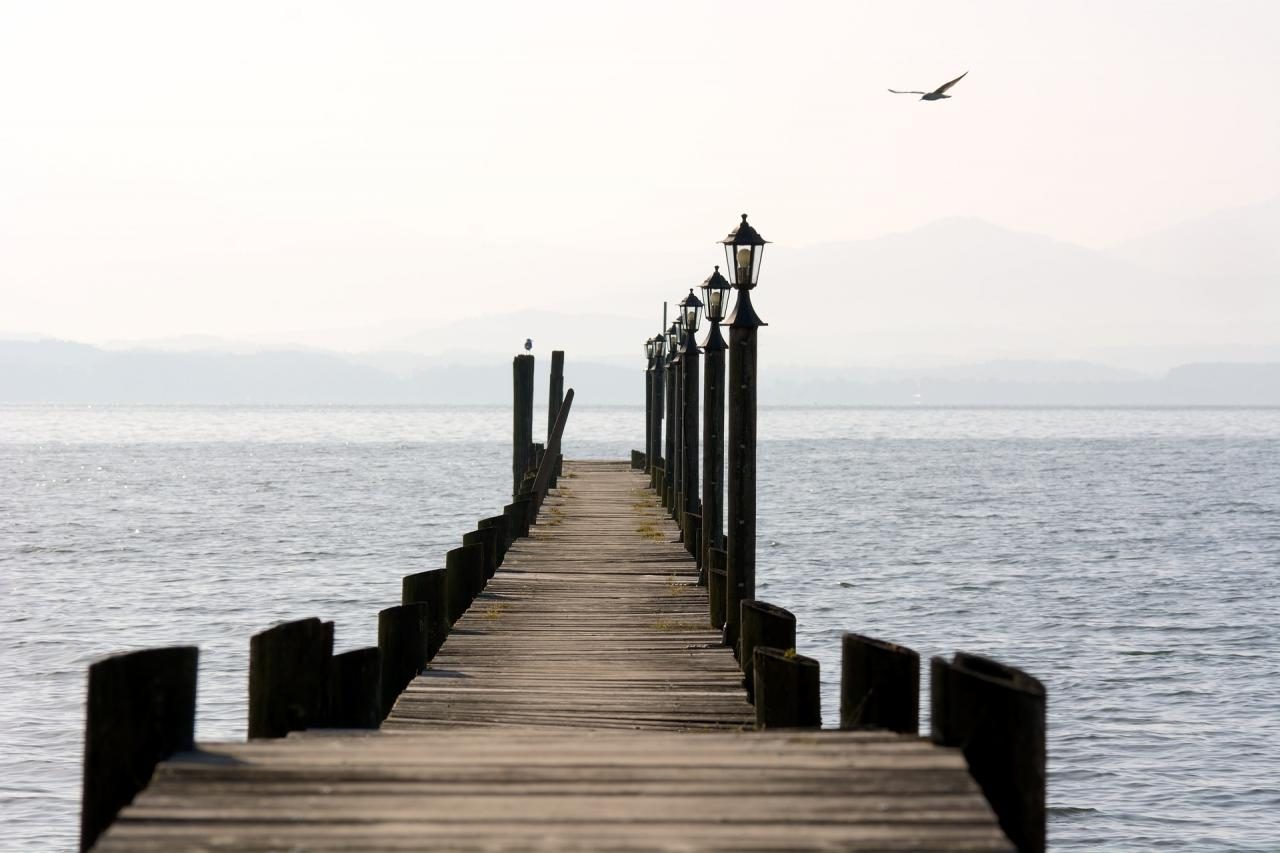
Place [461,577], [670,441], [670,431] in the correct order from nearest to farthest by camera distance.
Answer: [461,577] → [670,441] → [670,431]

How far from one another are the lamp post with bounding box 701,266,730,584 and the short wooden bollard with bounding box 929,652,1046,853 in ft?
34.3

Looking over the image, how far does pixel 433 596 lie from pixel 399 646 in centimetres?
183

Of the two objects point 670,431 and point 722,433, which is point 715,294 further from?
point 670,431

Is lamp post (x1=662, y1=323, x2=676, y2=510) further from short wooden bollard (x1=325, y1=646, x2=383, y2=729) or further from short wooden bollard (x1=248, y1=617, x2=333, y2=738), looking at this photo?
short wooden bollard (x1=248, y1=617, x2=333, y2=738)

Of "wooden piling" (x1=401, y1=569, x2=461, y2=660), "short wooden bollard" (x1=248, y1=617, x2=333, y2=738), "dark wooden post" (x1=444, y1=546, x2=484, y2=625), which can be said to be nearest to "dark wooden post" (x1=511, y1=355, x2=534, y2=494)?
"dark wooden post" (x1=444, y1=546, x2=484, y2=625)

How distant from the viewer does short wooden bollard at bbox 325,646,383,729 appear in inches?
280

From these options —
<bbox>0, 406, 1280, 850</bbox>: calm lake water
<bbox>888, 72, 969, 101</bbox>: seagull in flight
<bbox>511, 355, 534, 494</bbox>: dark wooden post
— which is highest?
<bbox>888, 72, 969, 101</bbox>: seagull in flight

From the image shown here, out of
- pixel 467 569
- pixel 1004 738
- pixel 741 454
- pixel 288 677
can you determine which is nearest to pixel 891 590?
pixel 467 569

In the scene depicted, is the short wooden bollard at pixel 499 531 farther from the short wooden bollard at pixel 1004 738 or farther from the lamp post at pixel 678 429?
the short wooden bollard at pixel 1004 738

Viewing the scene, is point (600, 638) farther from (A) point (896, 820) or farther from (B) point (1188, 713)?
(B) point (1188, 713)

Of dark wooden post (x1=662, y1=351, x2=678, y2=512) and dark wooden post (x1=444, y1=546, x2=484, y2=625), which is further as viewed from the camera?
dark wooden post (x1=662, y1=351, x2=678, y2=512)

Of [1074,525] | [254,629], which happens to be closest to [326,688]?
[254,629]

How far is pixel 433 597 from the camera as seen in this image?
11.8 meters

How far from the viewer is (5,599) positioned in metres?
28.8
